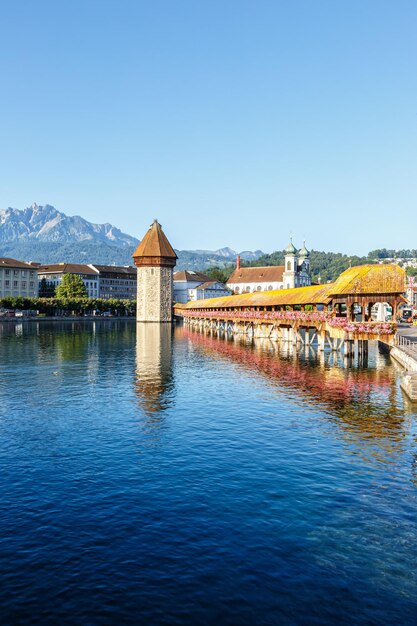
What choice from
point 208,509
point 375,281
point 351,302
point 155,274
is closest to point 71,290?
point 155,274

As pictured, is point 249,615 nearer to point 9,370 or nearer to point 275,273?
point 9,370

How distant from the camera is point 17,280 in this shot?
173 meters

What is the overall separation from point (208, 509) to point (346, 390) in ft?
66.2

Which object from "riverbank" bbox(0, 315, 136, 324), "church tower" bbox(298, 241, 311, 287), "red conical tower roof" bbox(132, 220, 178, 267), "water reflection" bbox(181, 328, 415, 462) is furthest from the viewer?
"church tower" bbox(298, 241, 311, 287)

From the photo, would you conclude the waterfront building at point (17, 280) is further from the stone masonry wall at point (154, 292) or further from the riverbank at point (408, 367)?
the riverbank at point (408, 367)

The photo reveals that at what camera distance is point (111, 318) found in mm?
171625

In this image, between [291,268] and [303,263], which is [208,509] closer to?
[291,268]

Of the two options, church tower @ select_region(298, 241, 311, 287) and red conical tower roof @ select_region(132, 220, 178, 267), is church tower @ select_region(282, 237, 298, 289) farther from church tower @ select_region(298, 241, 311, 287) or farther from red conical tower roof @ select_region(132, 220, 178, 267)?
red conical tower roof @ select_region(132, 220, 178, 267)

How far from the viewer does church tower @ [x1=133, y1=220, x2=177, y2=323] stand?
13338 centimetres

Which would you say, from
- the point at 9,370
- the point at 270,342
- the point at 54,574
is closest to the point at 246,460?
the point at 54,574

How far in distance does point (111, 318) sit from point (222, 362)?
125432 millimetres

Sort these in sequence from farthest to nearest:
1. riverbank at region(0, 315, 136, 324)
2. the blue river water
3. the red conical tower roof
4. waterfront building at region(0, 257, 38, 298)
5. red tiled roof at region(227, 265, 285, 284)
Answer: red tiled roof at region(227, 265, 285, 284), waterfront building at region(0, 257, 38, 298), riverbank at region(0, 315, 136, 324), the red conical tower roof, the blue river water

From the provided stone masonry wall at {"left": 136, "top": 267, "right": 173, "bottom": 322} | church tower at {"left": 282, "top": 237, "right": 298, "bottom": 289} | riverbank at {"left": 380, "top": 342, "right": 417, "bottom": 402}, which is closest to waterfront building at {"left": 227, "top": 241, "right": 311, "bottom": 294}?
church tower at {"left": 282, "top": 237, "right": 298, "bottom": 289}

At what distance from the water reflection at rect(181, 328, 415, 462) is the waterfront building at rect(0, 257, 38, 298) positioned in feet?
414
